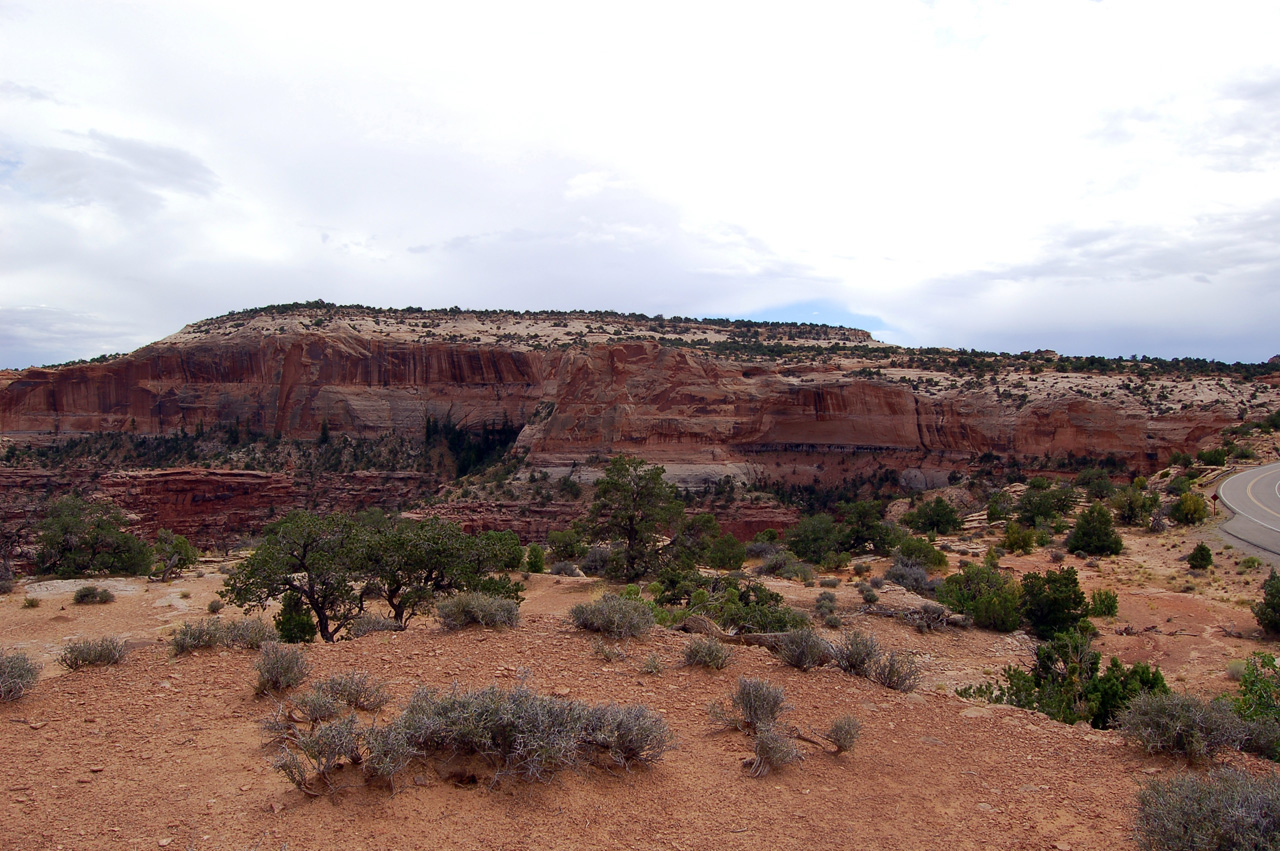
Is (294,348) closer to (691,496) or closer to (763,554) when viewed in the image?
(691,496)

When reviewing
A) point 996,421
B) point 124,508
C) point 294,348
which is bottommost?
point 124,508

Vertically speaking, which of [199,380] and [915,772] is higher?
[199,380]

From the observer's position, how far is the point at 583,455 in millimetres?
49188

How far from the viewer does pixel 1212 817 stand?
3912 mm

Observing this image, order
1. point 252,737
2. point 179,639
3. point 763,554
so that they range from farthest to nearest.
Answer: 1. point 763,554
2. point 179,639
3. point 252,737

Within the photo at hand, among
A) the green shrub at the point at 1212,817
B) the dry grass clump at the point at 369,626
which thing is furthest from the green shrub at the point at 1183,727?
the dry grass clump at the point at 369,626

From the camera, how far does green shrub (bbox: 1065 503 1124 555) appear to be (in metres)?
23.4

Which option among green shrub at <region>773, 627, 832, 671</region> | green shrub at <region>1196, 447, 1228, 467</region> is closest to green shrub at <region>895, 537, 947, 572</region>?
green shrub at <region>773, 627, 832, 671</region>

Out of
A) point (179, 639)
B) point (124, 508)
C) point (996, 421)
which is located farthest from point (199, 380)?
point (996, 421)

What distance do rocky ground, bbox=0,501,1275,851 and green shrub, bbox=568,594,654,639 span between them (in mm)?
274

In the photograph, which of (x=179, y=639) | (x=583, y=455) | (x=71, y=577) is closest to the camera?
(x=179, y=639)

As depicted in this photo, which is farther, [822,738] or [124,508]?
[124,508]

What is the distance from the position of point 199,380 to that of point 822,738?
227 feet

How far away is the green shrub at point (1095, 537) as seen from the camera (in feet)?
76.9
